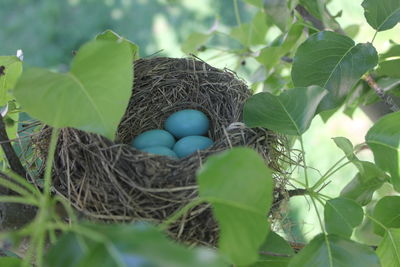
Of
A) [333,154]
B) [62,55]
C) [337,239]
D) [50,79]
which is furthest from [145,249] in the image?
[62,55]

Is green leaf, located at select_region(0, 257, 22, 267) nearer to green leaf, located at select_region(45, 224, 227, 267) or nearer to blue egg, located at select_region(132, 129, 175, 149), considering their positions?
green leaf, located at select_region(45, 224, 227, 267)

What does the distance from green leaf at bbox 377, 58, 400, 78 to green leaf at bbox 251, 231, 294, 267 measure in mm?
404

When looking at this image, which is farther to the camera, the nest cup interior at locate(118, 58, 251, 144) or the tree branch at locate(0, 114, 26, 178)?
the nest cup interior at locate(118, 58, 251, 144)

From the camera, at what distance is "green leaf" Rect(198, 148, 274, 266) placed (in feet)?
1.57

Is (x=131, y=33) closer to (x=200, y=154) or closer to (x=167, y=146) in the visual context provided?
(x=167, y=146)

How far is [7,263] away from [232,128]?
320 millimetres

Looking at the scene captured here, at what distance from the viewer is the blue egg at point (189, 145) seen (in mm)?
858

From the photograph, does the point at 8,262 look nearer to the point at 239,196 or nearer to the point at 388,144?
the point at 239,196

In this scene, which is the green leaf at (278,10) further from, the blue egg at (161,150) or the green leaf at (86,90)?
the green leaf at (86,90)

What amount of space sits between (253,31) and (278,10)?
337 millimetres

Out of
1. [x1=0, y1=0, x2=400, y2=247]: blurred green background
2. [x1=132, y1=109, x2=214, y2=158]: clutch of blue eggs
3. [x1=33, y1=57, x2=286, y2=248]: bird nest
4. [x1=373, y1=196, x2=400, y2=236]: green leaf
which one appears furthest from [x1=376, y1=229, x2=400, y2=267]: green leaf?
[x1=0, y1=0, x2=400, y2=247]: blurred green background

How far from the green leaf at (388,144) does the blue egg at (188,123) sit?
0.29 metres

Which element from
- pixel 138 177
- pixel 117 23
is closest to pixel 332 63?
pixel 138 177

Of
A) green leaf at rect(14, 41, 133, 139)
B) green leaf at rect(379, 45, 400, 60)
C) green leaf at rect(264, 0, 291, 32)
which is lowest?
green leaf at rect(14, 41, 133, 139)
